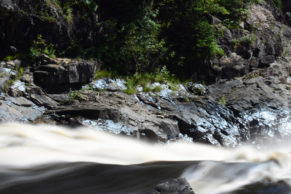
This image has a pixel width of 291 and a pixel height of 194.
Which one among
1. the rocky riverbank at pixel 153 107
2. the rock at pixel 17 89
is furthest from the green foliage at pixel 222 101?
the rock at pixel 17 89

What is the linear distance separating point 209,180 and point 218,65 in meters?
7.98

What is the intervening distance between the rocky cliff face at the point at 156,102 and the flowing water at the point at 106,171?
3.78 feet

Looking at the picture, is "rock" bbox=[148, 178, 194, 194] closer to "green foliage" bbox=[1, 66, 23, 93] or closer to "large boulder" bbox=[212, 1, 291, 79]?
"green foliage" bbox=[1, 66, 23, 93]

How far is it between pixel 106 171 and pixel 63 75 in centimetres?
440

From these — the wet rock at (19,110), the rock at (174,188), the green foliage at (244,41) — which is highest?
the green foliage at (244,41)

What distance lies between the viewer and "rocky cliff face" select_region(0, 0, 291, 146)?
6941 millimetres

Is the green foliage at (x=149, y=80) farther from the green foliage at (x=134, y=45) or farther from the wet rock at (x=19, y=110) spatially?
the wet rock at (x=19, y=110)

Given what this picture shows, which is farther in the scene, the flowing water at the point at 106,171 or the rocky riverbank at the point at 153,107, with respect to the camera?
the rocky riverbank at the point at 153,107

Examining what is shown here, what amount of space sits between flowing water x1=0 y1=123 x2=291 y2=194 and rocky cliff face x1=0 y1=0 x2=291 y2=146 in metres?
1.15

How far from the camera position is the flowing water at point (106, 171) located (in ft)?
11.1

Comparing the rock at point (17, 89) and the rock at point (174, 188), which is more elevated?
the rock at point (17, 89)

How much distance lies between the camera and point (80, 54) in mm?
8781

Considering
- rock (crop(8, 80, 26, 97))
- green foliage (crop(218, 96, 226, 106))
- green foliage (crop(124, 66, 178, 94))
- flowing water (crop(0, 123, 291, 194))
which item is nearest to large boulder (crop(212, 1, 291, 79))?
green foliage (crop(218, 96, 226, 106))

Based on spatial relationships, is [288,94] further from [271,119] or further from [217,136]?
[217,136]
